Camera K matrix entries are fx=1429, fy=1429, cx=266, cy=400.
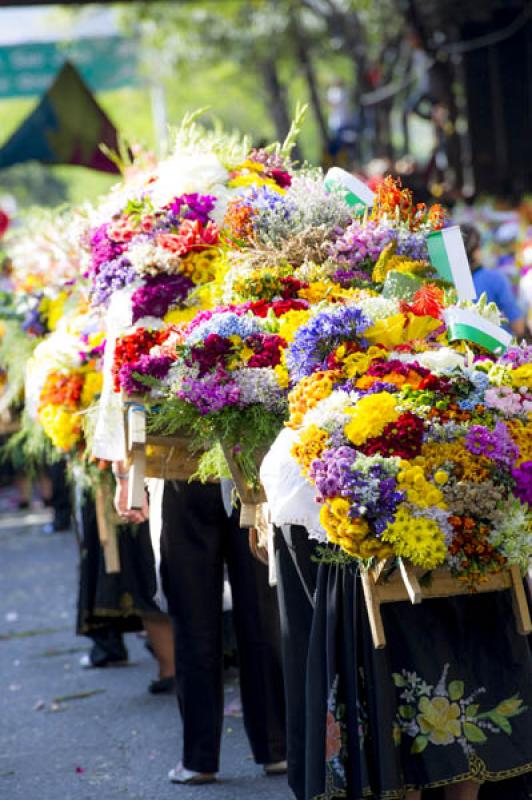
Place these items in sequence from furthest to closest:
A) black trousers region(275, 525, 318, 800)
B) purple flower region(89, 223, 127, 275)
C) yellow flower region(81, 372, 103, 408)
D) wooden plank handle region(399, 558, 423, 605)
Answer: yellow flower region(81, 372, 103, 408) → purple flower region(89, 223, 127, 275) → black trousers region(275, 525, 318, 800) → wooden plank handle region(399, 558, 423, 605)

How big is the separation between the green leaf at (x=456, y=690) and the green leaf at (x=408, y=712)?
4.6 inches

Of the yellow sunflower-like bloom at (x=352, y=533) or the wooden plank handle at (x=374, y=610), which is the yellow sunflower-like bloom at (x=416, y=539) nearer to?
the yellow sunflower-like bloom at (x=352, y=533)

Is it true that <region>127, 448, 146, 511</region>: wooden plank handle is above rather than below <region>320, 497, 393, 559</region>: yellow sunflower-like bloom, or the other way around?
above

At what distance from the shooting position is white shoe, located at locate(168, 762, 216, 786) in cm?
571

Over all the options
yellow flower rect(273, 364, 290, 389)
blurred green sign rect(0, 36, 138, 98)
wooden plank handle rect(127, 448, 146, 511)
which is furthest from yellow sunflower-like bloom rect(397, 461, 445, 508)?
blurred green sign rect(0, 36, 138, 98)

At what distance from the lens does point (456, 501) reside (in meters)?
3.98

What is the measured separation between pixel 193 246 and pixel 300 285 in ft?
2.32

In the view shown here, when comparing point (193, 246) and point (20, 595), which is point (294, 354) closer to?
point (193, 246)

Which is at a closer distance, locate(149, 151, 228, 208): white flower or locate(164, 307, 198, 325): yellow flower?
locate(164, 307, 198, 325): yellow flower

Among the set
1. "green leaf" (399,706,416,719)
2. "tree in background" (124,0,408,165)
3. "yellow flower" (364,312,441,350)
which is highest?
"tree in background" (124,0,408,165)

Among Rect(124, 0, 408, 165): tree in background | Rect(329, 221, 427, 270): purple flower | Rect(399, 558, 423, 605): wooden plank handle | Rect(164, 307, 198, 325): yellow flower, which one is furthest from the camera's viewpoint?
Rect(124, 0, 408, 165): tree in background

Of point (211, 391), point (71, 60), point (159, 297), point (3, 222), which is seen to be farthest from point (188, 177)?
point (71, 60)

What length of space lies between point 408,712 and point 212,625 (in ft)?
5.43

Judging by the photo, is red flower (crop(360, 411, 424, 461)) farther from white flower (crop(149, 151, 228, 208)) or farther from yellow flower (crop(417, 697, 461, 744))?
white flower (crop(149, 151, 228, 208))
